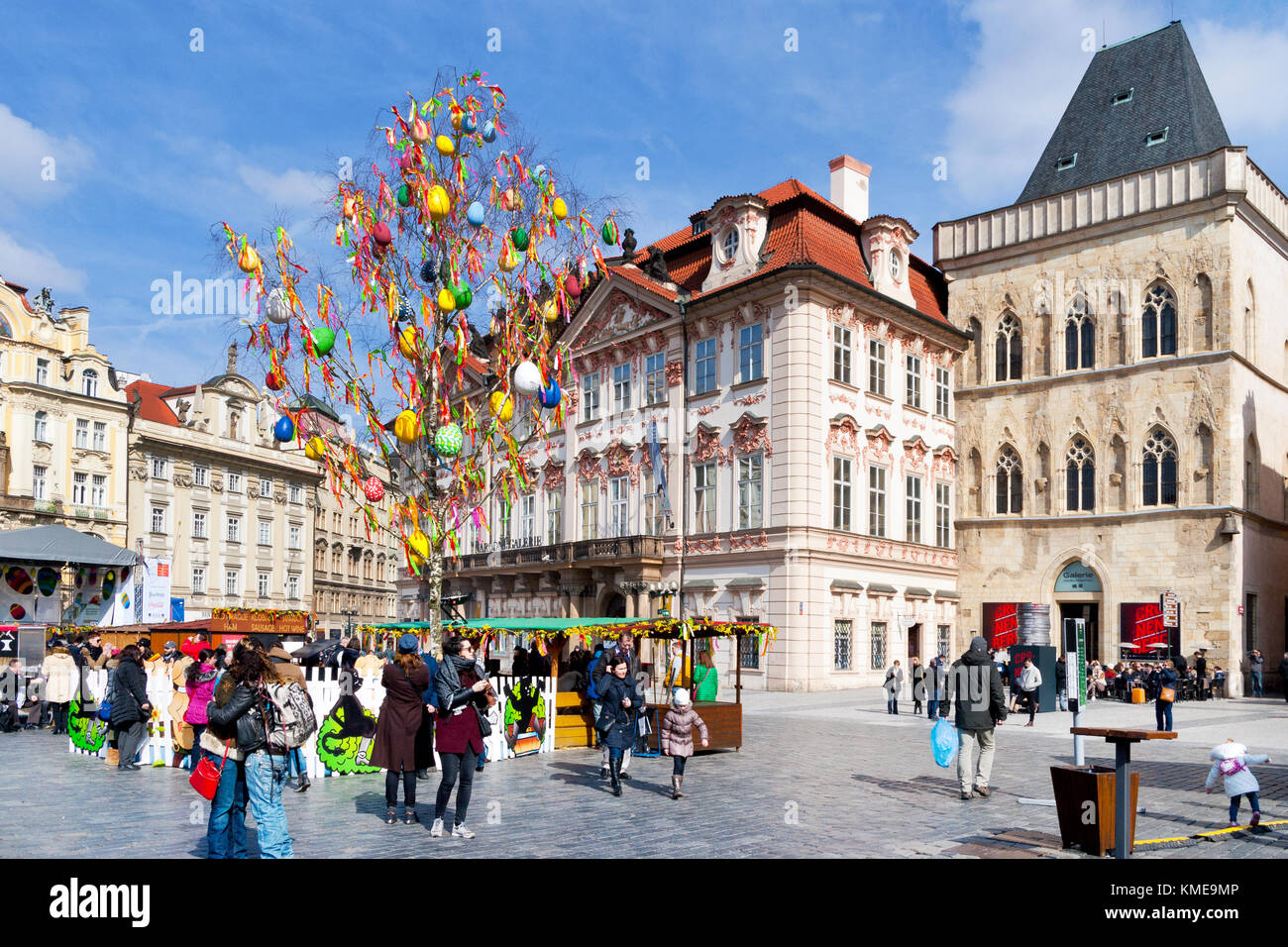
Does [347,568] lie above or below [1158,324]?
below

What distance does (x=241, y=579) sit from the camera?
240ft

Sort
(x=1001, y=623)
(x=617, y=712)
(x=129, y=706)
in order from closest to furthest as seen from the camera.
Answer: (x=617, y=712)
(x=129, y=706)
(x=1001, y=623)

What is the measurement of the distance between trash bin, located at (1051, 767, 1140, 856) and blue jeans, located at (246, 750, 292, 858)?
257 inches

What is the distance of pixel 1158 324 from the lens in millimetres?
36406

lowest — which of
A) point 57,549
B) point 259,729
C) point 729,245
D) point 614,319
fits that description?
point 259,729

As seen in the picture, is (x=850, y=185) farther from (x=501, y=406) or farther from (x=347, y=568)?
(x=347, y=568)

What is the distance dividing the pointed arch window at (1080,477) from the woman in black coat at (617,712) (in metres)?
27.5

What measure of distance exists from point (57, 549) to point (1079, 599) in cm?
3279

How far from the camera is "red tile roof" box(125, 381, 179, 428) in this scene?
6875 centimetres

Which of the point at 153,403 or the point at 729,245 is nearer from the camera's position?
the point at 729,245

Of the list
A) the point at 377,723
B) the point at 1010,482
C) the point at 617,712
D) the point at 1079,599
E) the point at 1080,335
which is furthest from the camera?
the point at 1010,482

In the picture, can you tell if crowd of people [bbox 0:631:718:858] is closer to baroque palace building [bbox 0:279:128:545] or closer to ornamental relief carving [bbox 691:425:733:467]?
ornamental relief carving [bbox 691:425:733:467]

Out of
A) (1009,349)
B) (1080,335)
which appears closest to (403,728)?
(1080,335)
